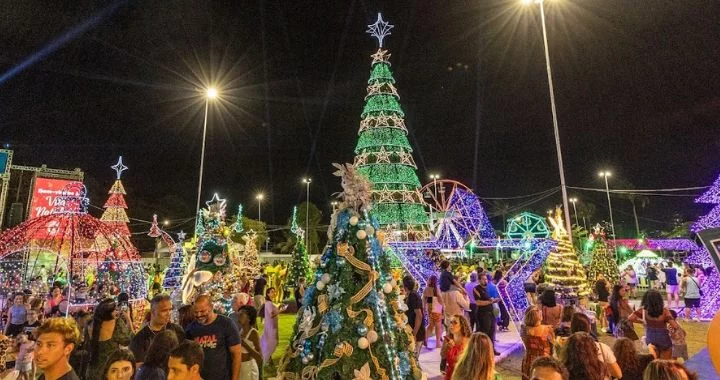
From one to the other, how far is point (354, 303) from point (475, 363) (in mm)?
2132

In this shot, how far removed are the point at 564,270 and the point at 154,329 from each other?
1139 centimetres

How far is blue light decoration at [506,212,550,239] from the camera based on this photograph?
51.3 feet

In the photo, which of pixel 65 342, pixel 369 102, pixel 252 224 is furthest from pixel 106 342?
pixel 252 224

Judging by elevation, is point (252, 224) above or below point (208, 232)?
above

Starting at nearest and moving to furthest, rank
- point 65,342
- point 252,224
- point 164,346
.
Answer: point 65,342, point 164,346, point 252,224

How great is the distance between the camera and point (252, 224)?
4425 cm

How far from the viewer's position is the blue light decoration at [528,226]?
15.6m

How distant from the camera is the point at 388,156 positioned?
89.6ft

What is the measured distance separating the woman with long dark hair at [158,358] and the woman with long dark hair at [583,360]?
3.61m

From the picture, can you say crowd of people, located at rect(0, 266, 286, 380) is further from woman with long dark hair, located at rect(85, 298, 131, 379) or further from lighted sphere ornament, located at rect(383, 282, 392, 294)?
lighted sphere ornament, located at rect(383, 282, 392, 294)

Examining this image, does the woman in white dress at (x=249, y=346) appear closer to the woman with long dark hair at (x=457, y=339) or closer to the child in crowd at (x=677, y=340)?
the woman with long dark hair at (x=457, y=339)

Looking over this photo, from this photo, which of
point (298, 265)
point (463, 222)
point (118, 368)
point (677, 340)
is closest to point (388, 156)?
point (298, 265)

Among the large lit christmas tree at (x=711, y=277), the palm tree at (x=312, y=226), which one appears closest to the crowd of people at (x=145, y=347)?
the large lit christmas tree at (x=711, y=277)

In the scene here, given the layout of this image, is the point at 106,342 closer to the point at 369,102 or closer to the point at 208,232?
the point at 208,232
